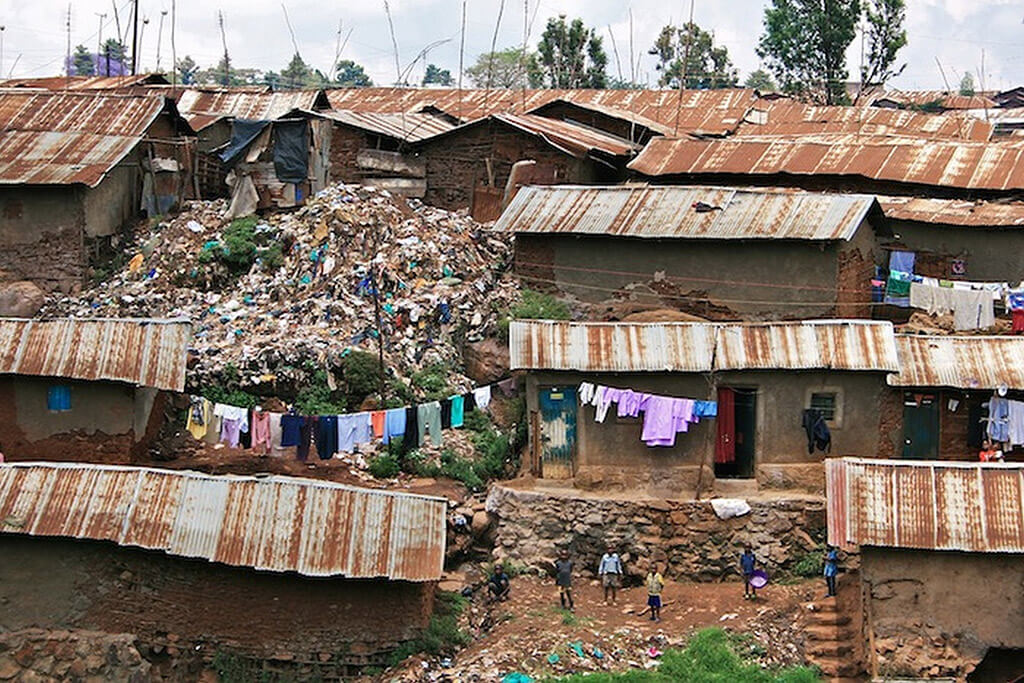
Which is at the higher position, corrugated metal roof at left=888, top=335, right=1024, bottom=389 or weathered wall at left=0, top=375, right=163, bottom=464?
corrugated metal roof at left=888, top=335, right=1024, bottom=389

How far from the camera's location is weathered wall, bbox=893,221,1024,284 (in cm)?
2334

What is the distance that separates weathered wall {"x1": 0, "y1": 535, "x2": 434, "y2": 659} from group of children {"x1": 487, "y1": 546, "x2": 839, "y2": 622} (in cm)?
199

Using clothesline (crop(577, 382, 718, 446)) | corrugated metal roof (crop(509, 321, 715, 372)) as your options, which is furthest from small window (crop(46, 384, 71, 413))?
clothesline (crop(577, 382, 718, 446))

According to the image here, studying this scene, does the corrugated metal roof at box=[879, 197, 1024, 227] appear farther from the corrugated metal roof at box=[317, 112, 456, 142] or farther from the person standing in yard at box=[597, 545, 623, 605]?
the person standing in yard at box=[597, 545, 623, 605]

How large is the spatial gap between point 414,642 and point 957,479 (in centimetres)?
629

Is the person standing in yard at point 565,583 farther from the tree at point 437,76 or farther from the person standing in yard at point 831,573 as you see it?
the tree at point 437,76

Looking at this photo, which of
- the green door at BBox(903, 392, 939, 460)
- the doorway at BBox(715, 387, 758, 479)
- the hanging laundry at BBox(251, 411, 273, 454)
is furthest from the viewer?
the hanging laundry at BBox(251, 411, 273, 454)

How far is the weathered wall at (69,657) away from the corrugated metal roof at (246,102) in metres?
17.3

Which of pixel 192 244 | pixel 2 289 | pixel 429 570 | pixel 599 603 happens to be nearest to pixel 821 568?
pixel 599 603

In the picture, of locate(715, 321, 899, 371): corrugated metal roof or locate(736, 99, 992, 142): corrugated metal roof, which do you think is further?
locate(736, 99, 992, 142): corrugated metal roof

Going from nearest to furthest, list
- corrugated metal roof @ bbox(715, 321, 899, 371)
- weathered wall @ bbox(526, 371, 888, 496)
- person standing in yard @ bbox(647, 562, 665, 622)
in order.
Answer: person standing in yard @ bbox(647, 562, 665, 622), corrugated metal roof @ bbox(715, 321, 899, 371), weathered wall @ bbox(526, 371, 888, 496)

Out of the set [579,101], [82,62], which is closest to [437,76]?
[82,62]

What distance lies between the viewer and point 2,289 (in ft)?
79.3

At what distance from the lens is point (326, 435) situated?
1927 centimetres
